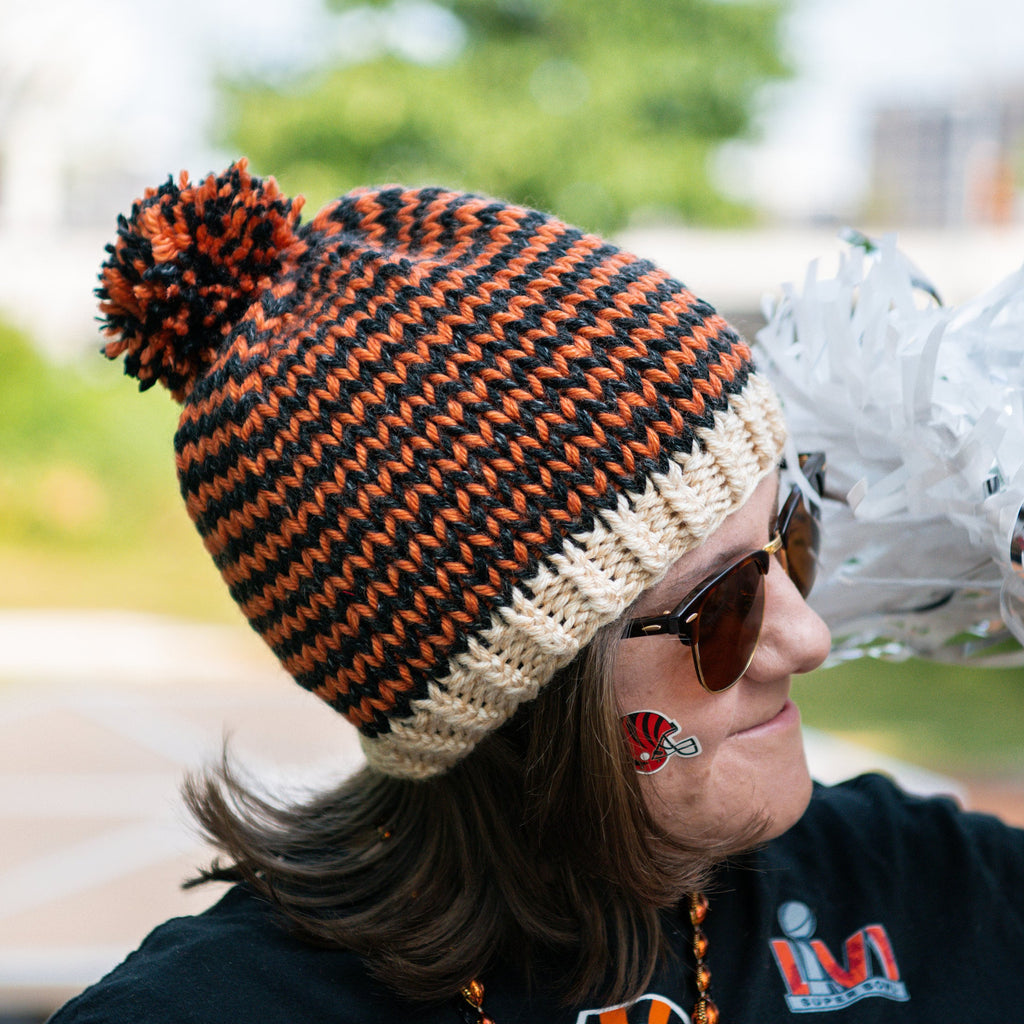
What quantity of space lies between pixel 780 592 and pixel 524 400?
450 millimetres

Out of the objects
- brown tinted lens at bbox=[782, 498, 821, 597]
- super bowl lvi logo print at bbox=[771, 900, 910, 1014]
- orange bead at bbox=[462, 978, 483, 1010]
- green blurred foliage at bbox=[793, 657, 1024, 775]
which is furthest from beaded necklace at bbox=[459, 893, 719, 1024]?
green blurred foliage at bbox=[793, 657, 1024, 775]

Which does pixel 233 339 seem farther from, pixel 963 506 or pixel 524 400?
pixel 963 506

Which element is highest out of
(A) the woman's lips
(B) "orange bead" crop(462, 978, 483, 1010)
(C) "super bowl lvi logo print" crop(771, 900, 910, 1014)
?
(A) the woman's lips

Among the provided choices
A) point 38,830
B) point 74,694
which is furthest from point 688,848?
point 74,694

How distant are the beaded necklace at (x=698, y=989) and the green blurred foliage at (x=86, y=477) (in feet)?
32.5

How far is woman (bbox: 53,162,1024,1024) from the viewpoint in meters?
1.35

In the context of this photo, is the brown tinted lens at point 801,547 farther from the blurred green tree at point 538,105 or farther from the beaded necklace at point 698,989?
the blurred green tree at point 538,105

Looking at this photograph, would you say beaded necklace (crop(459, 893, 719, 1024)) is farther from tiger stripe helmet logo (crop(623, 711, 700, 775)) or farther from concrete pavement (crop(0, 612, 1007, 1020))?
concrete pavement (crop(0, 612, 1007, 1020))

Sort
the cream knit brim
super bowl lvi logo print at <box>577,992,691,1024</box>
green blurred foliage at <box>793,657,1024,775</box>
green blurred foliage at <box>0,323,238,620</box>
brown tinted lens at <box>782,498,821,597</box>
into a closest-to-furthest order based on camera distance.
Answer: the cream knit brim < super bowl lvi logo print at <box>577,992,691,1024</box> < brown tinted lens at <box>782,498,821,597</box> < green blurred foliage at <box>793,657,1024,775</box> < green blurred foliage at <box>0,323,238,620</box>

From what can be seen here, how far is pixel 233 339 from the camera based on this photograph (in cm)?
151

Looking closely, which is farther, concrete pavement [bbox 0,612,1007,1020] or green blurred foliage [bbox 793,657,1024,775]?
green blurred foliage [bbox 793,657,1024,775]

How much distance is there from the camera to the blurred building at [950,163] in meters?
13.9

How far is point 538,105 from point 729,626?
11910 millimetres

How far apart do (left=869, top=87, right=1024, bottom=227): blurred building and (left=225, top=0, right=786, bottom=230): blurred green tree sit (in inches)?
127
